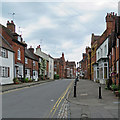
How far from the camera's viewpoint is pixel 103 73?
26.0 m

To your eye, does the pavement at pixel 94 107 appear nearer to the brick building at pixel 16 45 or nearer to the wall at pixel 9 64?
the wall at pixel 9 64

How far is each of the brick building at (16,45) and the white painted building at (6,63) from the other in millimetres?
1113

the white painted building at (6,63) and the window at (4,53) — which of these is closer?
the white painted building at (6,63)

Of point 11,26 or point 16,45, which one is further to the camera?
point 11,26

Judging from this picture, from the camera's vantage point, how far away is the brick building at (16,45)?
27.3m

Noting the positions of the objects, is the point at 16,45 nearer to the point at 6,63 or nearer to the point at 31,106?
the point at 6,63

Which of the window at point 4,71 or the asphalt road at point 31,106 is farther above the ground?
the window at point 4,71

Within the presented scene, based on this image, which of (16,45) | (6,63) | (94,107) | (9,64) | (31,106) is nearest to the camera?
(94,107)

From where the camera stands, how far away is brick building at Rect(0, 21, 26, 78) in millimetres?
27337

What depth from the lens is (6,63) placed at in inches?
971

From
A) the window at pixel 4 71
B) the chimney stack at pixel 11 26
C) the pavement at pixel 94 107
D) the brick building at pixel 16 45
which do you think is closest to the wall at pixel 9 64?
the window at pixel 4 71

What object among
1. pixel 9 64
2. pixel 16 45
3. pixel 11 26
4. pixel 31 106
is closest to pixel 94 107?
pixel 31 106

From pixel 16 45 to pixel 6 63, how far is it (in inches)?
202

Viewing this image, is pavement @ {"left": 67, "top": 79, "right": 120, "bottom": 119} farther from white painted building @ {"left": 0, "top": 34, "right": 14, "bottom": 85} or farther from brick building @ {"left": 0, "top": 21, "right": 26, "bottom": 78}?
brick building @ {"left": 0, "top": 21, "right": 26, "bottom": 78}
